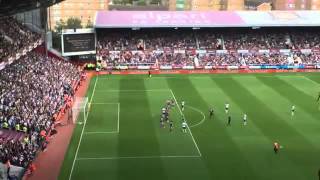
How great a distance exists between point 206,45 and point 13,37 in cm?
2802

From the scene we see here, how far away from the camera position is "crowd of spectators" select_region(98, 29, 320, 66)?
210 ft

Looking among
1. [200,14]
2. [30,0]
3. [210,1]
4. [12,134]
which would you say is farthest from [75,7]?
[12,134]

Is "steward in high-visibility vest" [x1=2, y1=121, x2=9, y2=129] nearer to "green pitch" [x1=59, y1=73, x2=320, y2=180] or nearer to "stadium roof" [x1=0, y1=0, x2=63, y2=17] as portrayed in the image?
"green pitch" [x1=59, y1=73, x2=320, y2=180]

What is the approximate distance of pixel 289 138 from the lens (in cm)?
3384

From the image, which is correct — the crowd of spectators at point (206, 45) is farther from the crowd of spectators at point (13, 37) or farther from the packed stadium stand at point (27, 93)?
the crowd of spectators at point (13, 37)

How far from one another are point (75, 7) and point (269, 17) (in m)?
60.4

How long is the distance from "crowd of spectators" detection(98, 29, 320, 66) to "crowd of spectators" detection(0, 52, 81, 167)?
12.5 m

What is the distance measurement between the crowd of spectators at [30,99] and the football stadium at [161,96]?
0.41 ft

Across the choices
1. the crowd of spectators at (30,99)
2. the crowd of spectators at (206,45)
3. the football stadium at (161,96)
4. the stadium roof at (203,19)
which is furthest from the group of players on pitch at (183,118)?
the stadium roof at (203,19)

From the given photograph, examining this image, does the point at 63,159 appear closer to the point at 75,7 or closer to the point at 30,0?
the point at 30,0

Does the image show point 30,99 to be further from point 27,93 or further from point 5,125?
point 5,125

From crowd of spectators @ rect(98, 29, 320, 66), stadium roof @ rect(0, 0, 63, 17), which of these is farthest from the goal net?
crowd of spectators @ rect(98, 29, 320, 66)

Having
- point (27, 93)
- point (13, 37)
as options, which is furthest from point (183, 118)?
point (13, 37)

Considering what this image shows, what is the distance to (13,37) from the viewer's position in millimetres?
47531
